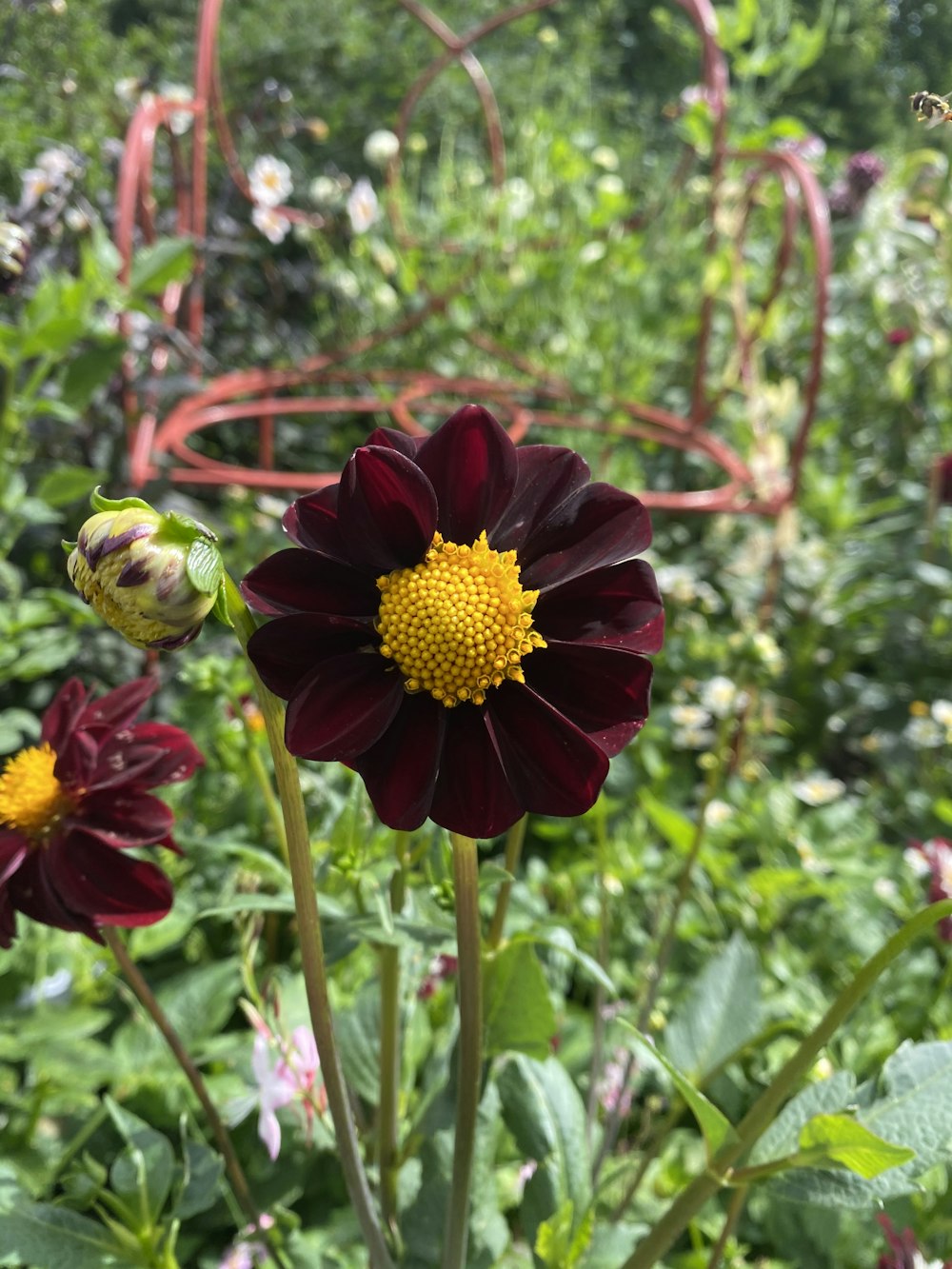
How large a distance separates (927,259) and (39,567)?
1479 mm

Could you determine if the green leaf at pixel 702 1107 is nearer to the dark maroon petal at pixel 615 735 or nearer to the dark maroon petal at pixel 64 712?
the dark maroon petal at pixel 615 735

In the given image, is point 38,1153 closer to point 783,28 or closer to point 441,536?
point 441,536

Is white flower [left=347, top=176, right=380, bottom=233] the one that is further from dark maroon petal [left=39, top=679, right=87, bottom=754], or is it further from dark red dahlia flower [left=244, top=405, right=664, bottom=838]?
dark red dahlia flower [left=244, top=405, right=664, bottom=838]

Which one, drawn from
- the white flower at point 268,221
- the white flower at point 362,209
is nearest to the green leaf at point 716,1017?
the white flower at point 268,221

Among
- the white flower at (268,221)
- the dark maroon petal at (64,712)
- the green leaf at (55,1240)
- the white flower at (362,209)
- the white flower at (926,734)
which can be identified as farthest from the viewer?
the white flower at (362,209)

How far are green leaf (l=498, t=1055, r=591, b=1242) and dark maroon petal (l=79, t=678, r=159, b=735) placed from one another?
29 centimetres

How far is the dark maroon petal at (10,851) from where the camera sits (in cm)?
43

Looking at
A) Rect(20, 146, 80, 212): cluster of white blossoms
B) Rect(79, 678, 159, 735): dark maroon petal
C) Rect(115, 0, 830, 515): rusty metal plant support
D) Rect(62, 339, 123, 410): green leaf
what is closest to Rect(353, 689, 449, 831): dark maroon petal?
Rect(79, 678, 159, 735): dark maroon petal

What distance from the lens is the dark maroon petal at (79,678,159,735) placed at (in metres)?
0.48

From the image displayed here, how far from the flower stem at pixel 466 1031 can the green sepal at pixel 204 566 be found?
4.5 inches

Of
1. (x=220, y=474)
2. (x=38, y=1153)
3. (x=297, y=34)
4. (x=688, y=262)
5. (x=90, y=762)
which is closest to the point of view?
(x=90, y=762)

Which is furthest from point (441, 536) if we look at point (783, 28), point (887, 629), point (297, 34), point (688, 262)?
point (297, 34)

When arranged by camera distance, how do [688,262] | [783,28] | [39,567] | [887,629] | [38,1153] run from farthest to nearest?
[688,262], [783,28], [887,629], [39,567], [38,1153]

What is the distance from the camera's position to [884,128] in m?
2.92
